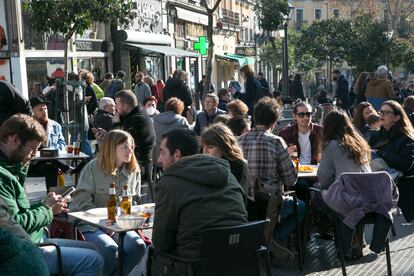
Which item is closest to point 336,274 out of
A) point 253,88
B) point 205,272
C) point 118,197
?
point 118,197

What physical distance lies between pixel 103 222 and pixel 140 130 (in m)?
4.28

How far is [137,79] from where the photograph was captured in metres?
17.5

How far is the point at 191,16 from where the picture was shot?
40.1 meters

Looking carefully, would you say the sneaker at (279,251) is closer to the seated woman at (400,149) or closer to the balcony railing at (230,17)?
the seated woman at (400,149)

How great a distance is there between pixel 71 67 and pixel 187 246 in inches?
740

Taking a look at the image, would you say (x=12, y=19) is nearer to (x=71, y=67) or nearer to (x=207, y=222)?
(x=71, y=67)

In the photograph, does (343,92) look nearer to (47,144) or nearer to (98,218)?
(47,144)

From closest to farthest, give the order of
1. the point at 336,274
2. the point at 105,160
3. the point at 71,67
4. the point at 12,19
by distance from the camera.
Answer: the point at 105,160
the point at 336,274
the point at 12,19
the point at 71,67

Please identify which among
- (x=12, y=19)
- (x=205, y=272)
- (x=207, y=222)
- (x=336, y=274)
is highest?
(x=12, y=19)

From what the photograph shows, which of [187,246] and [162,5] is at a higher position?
[162,5]

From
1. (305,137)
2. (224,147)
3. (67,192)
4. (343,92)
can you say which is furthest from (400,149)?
(343,92)

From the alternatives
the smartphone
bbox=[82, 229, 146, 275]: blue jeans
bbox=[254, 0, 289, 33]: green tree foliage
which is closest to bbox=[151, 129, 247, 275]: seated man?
the smartphone

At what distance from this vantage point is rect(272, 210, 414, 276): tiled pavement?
712cm

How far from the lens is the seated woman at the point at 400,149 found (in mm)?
8159
